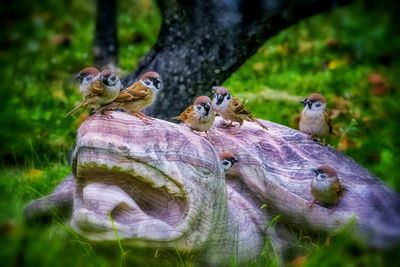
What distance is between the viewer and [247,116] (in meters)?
5.40

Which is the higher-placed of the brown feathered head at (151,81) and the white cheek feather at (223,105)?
the brown feathered head at (151,81)

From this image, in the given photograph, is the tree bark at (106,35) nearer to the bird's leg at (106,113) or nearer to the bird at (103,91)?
the bird at (103,91)

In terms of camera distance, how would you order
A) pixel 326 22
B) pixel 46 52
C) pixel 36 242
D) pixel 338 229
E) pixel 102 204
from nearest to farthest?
pixel 36 242 → pixel 102 204 → pixel 338 229 → pixel 46 52 → pixel 326 22

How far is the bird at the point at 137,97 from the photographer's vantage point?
446 centimetres

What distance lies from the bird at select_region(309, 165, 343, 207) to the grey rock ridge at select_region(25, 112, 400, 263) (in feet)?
0.16

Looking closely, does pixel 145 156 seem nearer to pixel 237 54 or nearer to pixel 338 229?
pixel 338 229

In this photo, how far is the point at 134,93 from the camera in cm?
465

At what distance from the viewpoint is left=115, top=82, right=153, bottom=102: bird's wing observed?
4555mm

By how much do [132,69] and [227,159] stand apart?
5.53 metres

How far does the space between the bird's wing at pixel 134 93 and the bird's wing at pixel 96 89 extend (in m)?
0.10

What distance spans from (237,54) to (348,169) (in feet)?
6.96

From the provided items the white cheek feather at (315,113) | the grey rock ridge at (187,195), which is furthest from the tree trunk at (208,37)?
the grey rock ridge at (187,195)

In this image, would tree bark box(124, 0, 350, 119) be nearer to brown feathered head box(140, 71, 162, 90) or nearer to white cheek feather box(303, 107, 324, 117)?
white cheek feather box(303, 107, 324, 117)

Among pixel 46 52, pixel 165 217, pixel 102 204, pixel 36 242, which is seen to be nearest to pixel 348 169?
pixel 165 217
